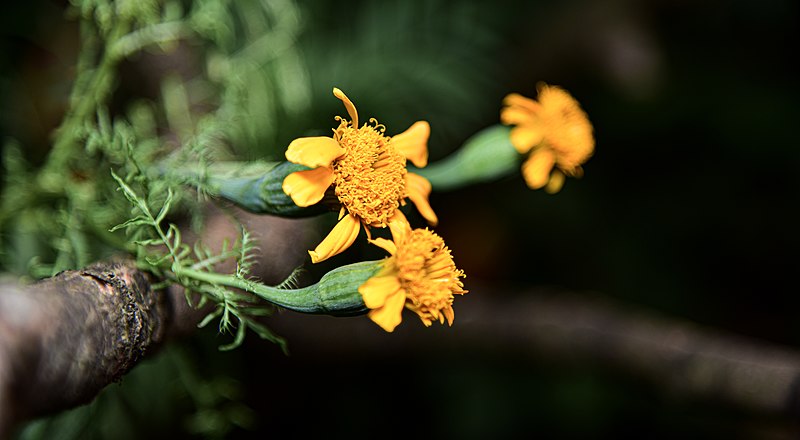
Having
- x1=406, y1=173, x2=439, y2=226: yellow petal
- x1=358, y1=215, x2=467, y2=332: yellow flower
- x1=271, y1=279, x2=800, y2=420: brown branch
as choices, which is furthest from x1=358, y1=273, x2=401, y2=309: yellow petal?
x1=271, y1=279, x2=800, y2=420: brown branch

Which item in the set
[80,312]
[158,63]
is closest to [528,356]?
[158,63]

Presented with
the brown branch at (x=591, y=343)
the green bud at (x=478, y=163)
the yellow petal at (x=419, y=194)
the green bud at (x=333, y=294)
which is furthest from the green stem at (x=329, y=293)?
the brown branch at (x=591, y=343)

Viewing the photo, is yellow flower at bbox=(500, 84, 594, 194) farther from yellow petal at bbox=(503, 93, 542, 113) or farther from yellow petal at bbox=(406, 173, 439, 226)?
yellow petal at bbox=(406, 173, 439, 226)

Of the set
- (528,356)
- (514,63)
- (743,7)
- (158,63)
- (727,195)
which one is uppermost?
(743,7)

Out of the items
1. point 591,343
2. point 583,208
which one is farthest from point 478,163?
point 583,208

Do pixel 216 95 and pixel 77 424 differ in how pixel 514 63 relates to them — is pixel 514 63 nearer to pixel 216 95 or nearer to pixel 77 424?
pixel 216 95
